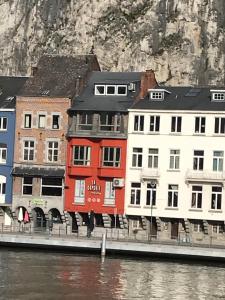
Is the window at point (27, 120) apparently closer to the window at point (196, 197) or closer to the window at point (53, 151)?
the window at point (53, 151)

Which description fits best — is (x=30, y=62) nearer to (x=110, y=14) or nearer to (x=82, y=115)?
(x=110, y=14)

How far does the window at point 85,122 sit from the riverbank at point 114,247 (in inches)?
393

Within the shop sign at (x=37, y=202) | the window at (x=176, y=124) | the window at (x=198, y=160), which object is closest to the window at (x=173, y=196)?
the window at (x=198, y=160)

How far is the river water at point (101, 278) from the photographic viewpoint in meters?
53.3

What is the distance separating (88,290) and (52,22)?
103 meters

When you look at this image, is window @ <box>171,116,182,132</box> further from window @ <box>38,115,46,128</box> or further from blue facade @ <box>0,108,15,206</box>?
blue facade @ <box>0,108,15,206</box>

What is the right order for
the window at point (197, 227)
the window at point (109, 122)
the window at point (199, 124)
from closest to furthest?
the window at point (199, 124), the window at point (197, 227), the window at point (109, 122)

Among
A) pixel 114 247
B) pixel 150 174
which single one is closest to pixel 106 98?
pixel 150 174

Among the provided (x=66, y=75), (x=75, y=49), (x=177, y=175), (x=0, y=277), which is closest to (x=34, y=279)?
(x=0, y=277)

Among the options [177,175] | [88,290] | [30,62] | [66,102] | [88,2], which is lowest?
[88,290]

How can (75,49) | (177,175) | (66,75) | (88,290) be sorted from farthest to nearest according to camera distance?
1. (75,49)
2. (66,75)
3. (177,175)
4. (88,290)

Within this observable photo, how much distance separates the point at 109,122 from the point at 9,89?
40.6ft

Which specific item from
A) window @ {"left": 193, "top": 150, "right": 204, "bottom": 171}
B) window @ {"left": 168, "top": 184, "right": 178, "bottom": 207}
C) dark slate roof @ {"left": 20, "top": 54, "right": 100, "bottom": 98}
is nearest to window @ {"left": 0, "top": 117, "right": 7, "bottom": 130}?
dark slate roof @ {"left": 20, "top": 54, "right": 100, "bottom": 98}

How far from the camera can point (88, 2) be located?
15138 centimetres
